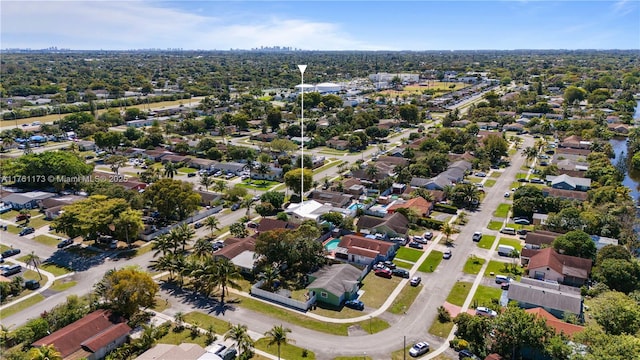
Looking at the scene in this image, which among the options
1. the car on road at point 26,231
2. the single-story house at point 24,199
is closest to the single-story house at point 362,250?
the car on road at point 26,231

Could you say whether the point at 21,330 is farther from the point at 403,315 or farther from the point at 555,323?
the point at 555,323

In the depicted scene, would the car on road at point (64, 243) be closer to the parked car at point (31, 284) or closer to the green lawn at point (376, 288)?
the parked car at point (31, 284)

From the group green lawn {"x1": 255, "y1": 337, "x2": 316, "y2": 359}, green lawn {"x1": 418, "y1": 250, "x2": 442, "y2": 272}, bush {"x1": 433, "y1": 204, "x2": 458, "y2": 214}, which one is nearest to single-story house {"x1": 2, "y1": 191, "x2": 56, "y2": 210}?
green lawn {"x1": 255, "y1": 337, "x2": 316, "y2": 359}

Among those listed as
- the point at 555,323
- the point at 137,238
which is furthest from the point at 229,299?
the point at 555,323

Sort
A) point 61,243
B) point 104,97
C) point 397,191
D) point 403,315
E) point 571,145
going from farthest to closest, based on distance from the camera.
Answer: point 104,97 < point 571,145 < point 397,191 < point 61,243 < point 403,315

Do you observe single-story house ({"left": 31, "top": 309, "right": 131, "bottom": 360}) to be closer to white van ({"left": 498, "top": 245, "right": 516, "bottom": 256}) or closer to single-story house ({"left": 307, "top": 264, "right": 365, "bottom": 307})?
single-story house ({"left": 307, "top": 264, "right": 365, "bottom": 307})

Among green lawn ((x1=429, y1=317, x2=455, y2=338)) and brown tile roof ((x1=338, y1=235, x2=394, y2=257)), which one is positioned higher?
brown tile roof ((x1=338, y1=235, x2=394, y2=257))

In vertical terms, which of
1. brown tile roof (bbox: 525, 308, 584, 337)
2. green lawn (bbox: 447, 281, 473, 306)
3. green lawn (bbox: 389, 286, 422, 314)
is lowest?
green lawn (bbox: 389, 286, 422, 314)
